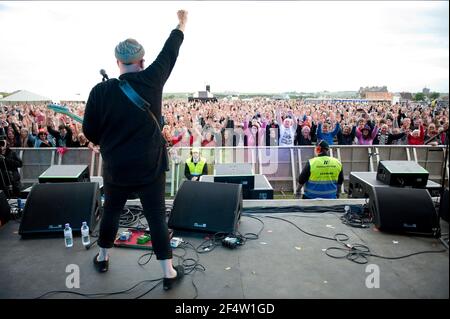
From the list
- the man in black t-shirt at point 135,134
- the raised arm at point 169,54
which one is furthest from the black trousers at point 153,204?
the raised arm at point 169,54

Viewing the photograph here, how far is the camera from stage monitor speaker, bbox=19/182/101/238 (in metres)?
3.03

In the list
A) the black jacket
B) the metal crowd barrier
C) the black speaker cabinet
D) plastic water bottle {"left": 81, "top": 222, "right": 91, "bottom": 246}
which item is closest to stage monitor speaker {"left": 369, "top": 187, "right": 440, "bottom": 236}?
the black speaker cabinet

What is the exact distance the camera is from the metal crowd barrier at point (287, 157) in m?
7.11

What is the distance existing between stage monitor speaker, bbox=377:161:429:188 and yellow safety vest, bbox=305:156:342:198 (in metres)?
0.71

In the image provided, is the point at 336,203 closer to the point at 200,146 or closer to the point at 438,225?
the point at 438,225

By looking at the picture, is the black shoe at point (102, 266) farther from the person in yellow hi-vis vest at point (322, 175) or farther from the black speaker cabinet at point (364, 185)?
the person in yellow hi-vis vest at point (322, 175)

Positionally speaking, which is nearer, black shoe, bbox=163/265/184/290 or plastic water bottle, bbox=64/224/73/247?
black shoe, bbox=163/265/184/290

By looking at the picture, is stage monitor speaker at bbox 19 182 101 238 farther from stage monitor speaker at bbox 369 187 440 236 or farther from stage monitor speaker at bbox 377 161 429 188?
stage monitor speaker at bbox 377 161 429 188

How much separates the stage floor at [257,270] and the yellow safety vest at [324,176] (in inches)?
52.8
